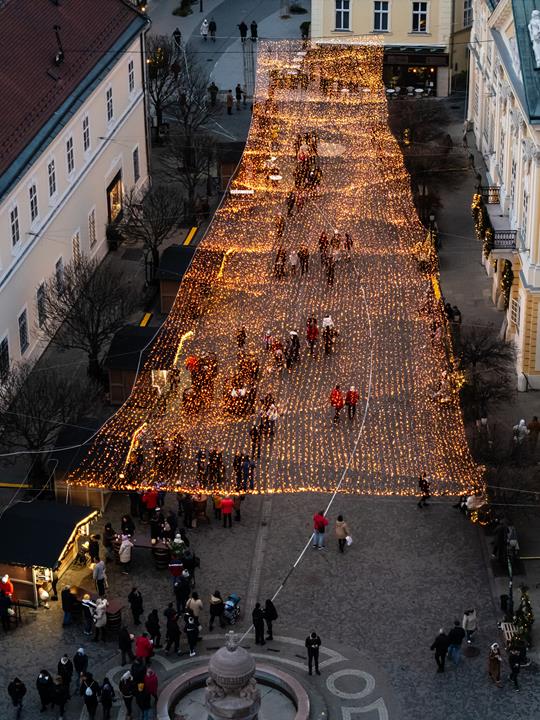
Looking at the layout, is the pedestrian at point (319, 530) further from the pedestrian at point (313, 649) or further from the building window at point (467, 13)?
the building window at point (467, 13)

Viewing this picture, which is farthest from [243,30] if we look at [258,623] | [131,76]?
[258,623]

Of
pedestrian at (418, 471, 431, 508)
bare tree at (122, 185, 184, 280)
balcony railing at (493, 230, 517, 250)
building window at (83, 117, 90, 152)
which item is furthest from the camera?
bare tree at (122, 185, 184, 280)

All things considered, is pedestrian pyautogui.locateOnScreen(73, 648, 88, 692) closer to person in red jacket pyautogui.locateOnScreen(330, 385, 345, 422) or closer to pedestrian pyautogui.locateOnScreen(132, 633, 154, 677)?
pedestrian pyautogui.locateOnScreen(132, 633, 154, 677)

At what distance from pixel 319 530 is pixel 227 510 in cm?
346

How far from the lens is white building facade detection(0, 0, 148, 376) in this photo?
245 feet

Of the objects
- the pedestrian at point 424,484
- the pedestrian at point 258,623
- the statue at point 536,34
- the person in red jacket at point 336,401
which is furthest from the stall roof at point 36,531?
the statue at point 536,34

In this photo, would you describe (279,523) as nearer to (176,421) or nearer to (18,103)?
(176,421)

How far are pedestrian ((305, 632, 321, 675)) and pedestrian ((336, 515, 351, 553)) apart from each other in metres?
6.75

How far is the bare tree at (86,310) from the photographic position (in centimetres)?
7506

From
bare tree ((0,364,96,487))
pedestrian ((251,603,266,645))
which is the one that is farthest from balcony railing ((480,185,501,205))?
pedestrian ((251,603,266,645))

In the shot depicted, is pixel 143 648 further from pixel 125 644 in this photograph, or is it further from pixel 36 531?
pixel 36 531

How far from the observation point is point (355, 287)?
81.4 metres

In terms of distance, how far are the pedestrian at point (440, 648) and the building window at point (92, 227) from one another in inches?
1338

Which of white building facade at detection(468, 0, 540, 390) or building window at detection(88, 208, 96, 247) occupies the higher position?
white building facade at detection(468, 0, 540, 390)
